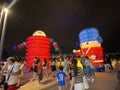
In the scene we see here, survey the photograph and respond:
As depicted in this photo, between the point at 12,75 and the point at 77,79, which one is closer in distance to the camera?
the point at 77,79

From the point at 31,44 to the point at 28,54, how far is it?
1.34 metres

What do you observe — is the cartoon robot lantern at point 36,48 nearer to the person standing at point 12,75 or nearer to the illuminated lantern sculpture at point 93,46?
the illuminated lantern sculpture at point 93,46

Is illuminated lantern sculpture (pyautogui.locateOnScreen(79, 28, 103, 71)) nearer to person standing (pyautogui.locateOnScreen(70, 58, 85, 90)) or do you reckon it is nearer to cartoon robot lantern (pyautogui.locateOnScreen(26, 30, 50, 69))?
cartoon robot lantern (pyautogui.locateOnScreen(26, 30, 50, 69))

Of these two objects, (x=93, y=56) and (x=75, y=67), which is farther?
(x=93, y=56)

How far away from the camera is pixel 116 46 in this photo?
60.2 m

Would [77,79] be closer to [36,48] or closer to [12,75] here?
[12,75]

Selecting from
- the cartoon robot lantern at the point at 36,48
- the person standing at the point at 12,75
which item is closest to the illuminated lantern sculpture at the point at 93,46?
the cartoon robot lantern at the point at 36,48

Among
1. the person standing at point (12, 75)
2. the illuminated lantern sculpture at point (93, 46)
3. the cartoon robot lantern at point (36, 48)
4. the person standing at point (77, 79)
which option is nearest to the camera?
the person standing at point (77, 79)

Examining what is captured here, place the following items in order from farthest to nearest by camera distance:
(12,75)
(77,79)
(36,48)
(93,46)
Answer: (36,48)
(93,46)
(12,75)
(77,79)

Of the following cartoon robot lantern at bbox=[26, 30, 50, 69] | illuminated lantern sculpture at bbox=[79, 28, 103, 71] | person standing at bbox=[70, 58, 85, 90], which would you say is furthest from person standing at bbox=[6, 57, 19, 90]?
cartoon robot lantern at bbox=[26, 30, 50, 69]

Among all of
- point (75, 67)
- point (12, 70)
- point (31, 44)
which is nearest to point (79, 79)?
point (75, 67)

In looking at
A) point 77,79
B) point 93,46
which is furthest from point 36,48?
point 77,79

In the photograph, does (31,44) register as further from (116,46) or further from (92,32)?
(116,46)

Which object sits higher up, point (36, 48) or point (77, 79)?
point (36, 48)
